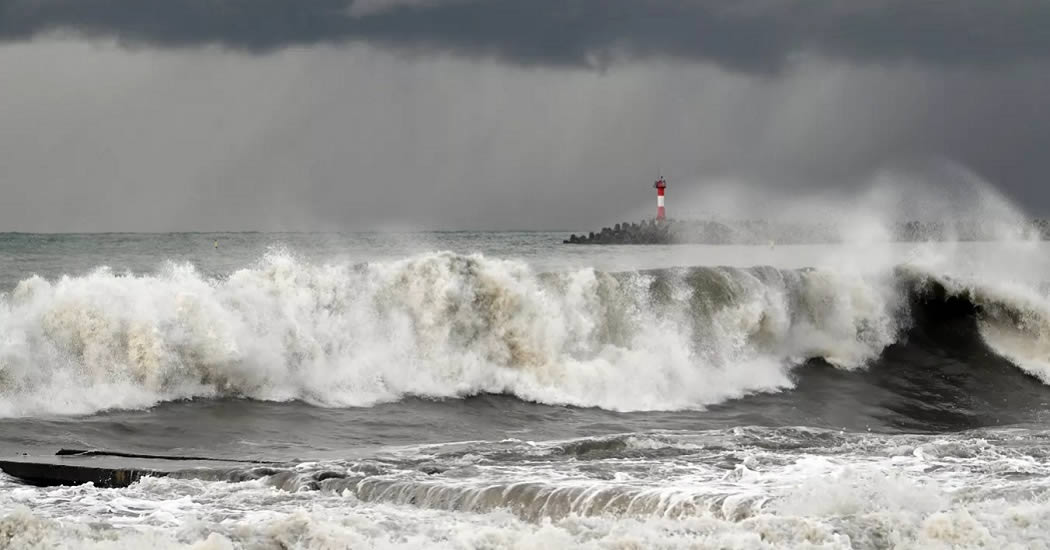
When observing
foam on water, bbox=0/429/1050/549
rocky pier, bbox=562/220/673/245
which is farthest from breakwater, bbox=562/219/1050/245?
foam on water, bbox=0/429/1050/549

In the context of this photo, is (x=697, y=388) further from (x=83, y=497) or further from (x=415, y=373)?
(x=83, y=497)

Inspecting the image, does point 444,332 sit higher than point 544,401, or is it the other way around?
point 444,332

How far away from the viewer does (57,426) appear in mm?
14812

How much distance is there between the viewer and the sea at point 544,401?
968 centimetres

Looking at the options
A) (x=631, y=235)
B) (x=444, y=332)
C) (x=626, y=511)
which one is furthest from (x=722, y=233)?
(x=626, y=511)

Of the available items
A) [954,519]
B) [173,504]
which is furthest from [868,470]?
[173,504]

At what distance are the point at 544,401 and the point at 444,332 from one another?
2.26 m

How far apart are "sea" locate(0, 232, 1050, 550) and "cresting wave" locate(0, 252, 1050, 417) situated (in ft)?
0.15

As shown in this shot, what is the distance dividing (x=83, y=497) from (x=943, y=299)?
63.7ft

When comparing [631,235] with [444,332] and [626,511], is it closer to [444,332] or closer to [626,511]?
[444,332]

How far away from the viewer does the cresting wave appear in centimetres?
1741

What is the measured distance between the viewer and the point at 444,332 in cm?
2011

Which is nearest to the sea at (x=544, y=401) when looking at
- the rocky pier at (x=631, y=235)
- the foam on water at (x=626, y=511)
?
the foam on water at (x=626, y=511)

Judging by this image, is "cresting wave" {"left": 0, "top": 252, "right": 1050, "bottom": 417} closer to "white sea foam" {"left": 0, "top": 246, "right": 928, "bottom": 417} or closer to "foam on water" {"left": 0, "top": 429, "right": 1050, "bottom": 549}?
"white sea foam" {"left": 0, "top": 246, "right": 928, "bottom": 417}
